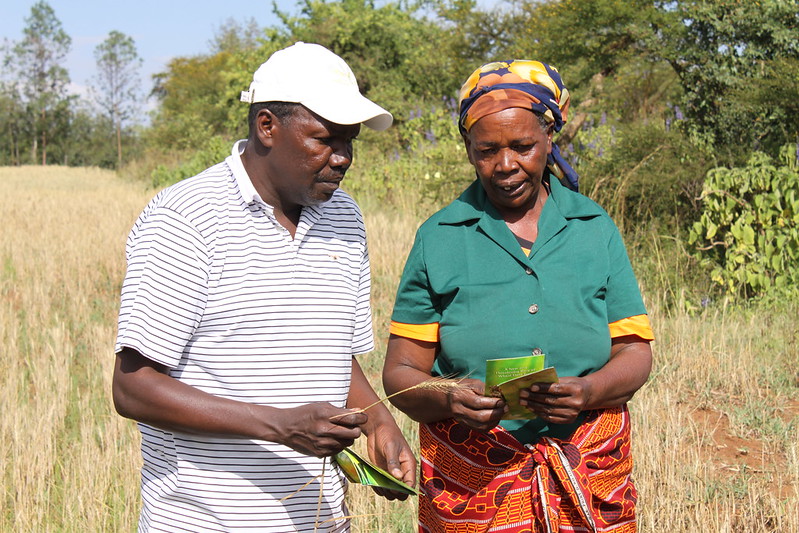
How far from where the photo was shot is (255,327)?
86.3 inches

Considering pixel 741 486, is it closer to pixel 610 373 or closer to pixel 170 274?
pixel 610 373

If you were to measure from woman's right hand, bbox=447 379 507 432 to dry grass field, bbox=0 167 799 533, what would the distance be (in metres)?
1.66

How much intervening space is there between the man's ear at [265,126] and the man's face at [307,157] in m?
0.02

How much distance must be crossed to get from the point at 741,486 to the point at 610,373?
212 centimetres

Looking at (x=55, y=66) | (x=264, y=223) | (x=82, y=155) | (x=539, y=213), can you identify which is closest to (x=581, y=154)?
(x=539, y=213)

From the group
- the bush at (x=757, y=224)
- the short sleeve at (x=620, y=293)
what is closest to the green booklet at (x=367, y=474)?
the short sleeve at (x=620, y=293)

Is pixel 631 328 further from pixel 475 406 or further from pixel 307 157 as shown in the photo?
pixel 307 157

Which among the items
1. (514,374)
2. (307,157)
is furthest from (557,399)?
(307,157)

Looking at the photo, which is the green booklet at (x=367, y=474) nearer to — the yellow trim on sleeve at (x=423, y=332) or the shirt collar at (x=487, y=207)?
the yellow trim on sleeve at (x=423, y=332)

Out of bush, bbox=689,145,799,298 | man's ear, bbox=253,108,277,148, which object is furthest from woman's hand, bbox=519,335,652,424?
bush, bbox=689,145,799,298

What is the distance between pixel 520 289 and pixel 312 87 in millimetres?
836

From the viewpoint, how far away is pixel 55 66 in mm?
63562

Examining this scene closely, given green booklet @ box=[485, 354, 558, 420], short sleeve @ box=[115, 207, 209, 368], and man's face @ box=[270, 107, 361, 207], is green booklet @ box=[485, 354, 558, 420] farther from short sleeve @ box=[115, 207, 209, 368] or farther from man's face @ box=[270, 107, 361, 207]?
short sleeve @ box=[115, 207, 209, 368]

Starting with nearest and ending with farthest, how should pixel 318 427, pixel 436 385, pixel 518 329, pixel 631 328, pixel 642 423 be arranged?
pixel 318 427 → pixel 436 385 → pixel 518 329 → pixel 631 328 → pixel 642 423
